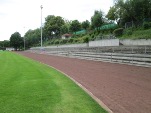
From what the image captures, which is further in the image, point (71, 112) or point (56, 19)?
point (56, 19)

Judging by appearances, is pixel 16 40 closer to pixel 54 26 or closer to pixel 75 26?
pixel 54 26

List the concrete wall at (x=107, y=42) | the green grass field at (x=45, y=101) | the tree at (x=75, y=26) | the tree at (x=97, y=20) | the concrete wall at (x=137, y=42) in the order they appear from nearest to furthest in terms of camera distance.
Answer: the green grass field at (x=45, y=101), the concrete wall at (x=137, y=42), the concrete wall at (x=107, y=42), the tree at (x=97, y=20), the tree at (x=75, y=26)

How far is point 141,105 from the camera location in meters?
9.45

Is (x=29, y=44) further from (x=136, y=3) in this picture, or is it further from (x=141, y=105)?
(x=141, y=105)

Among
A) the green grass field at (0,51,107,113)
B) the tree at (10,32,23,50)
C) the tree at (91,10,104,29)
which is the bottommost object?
the green grass field at (0,51,107,113)

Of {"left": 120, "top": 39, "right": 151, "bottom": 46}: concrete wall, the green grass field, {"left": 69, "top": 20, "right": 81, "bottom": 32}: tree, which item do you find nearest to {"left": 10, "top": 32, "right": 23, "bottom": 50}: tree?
{"left": 69, "top": 20, "right": 81, "bottom": 32}: tree

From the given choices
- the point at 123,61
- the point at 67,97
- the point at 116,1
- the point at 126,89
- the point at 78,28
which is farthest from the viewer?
the point at 78,28

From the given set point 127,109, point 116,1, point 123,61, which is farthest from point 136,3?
point 127,109

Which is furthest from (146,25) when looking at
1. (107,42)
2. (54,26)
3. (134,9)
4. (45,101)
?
(54,26)

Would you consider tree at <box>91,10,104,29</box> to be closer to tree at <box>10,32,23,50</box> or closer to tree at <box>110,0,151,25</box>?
tree at <box>110,0,151,25</box>

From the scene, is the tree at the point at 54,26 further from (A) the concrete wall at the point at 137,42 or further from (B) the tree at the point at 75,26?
(A) the concrete wall at the point at 137,42

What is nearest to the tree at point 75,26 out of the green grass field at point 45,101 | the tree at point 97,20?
the tree at point 97,20

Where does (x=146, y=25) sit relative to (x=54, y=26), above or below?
below

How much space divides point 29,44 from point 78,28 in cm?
5837
